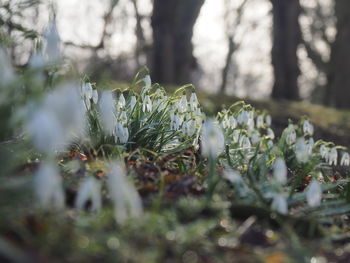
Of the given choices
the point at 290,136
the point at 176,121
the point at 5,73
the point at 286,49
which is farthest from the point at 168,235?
the point at 286,49

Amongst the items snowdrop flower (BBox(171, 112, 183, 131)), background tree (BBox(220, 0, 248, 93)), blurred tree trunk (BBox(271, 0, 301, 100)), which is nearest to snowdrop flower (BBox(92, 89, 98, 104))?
A: snowdrop flower (BBox(171, 112, 183, 131))

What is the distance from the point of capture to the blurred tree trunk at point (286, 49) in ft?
37.3

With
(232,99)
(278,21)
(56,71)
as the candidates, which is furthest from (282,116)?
(56,71)

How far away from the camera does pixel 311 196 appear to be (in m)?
1.98

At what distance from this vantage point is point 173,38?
9531mm

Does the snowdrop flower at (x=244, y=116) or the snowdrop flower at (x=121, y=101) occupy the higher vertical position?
the snowdrop flower at (x=121, y=101)

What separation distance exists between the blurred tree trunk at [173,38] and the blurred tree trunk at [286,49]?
9.08ft

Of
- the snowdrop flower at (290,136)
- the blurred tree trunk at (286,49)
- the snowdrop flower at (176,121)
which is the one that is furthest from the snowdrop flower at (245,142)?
the blurred tree trunk at (286,49)

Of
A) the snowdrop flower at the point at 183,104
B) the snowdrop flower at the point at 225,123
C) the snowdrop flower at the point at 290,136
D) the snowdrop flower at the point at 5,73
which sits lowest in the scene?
the snowdrop flower at the point at 290,136

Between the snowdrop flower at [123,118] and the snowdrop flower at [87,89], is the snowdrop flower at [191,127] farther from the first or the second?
the snowdrop flower at [87,89]

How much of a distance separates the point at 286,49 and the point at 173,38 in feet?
10.9

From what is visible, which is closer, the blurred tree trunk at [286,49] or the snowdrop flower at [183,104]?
the snowdrop flower at [183,104]

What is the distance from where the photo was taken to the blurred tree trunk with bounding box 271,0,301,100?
11375 millimetres

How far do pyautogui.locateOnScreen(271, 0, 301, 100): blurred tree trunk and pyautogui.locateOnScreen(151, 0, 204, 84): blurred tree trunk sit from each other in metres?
2.77
